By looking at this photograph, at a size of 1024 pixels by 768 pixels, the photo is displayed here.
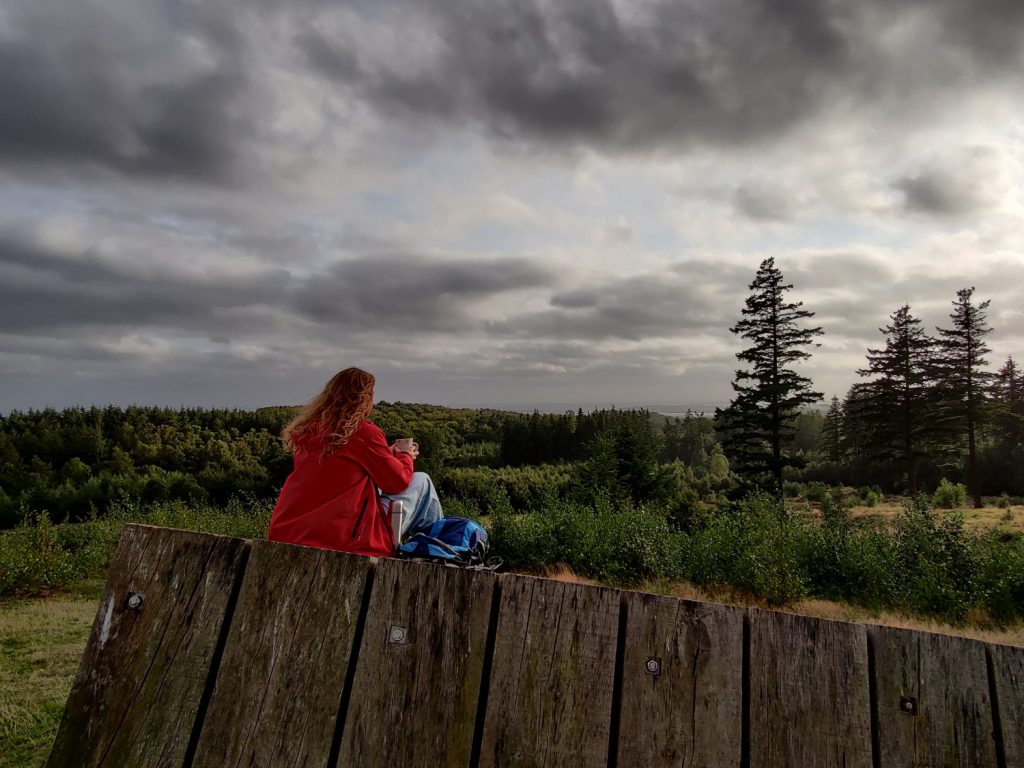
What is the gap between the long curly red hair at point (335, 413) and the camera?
387 centimetres

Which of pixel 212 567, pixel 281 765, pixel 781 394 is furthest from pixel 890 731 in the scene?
pixel 781 394

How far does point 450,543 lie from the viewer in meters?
3.68

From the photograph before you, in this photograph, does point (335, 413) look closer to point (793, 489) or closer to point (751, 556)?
point (751, 556)

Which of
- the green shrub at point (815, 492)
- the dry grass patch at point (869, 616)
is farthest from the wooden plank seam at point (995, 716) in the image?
the green shrub at point (815, 492)

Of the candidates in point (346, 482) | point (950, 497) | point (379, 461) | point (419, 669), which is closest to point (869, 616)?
point (379, 461)

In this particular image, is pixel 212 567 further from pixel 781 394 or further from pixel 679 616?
pixel 781 394

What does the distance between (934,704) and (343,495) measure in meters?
3.13

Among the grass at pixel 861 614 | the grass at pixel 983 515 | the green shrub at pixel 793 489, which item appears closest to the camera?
the grass at pixel 861 614

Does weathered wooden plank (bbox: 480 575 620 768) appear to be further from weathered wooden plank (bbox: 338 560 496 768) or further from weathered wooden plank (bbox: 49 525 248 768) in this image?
weathered wooden plank (bbox: 49 525 248 768)

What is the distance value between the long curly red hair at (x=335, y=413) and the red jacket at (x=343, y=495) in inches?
2.3

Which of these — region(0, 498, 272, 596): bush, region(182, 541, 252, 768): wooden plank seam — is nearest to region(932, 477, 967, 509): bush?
region(0, 498, 272, 596): bush

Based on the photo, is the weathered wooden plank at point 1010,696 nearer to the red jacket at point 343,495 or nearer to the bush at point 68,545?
the red jacket at point 343,495

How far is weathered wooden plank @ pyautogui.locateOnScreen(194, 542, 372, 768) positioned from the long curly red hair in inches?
Result: 89.7

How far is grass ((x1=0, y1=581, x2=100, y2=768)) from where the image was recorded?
5.33m
